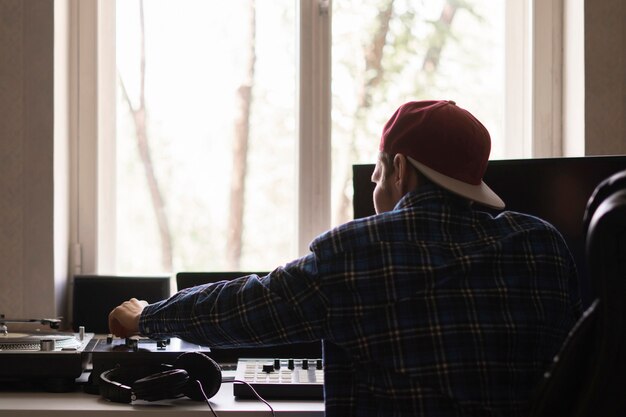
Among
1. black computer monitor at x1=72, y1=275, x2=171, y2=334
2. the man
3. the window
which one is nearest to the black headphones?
the man

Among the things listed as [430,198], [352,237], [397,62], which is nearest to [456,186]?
[430,198]

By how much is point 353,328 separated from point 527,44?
1.37m

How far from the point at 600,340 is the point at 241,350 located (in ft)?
3.87

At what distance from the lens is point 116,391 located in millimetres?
1516

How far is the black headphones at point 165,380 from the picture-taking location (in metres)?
1.49

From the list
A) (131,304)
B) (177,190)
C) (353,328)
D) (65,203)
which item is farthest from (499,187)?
(65,203)

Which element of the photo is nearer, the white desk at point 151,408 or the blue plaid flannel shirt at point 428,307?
the blue plaid flannel shirt at point 428,307

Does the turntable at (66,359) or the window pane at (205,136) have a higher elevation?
the window pane at (205,136)

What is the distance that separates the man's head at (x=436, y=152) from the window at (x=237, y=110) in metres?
0.91

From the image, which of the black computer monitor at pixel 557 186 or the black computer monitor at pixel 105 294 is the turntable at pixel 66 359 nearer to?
the black computer monitor at pixel 105 294

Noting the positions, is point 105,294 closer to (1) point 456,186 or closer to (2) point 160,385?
(2) point 160,385

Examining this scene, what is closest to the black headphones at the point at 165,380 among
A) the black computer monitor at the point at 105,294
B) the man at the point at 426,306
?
the man at the point at 426,306

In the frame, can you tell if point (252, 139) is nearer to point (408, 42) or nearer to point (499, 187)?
point (408, 42)

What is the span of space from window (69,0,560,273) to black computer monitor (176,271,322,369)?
0.31 meters
